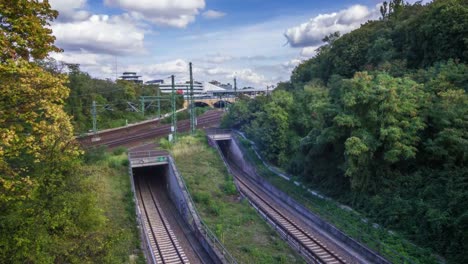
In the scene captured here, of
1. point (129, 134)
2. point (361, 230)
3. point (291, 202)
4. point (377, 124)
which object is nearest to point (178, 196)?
point (291, 202)

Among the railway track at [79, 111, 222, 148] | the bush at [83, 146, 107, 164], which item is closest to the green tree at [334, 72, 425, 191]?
the bush at [83, 146, 107, 164]

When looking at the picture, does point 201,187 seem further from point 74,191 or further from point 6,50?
point 6,50

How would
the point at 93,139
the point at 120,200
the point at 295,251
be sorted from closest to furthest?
the point at 295,251 < the point at 120,200 < the point at 93,139

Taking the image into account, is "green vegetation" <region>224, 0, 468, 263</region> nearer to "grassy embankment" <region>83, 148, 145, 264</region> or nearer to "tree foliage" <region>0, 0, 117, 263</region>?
"grassy embankment" <region>83, 148, 145, 264</region>

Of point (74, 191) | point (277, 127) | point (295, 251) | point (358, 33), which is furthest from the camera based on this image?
point (358, 33)

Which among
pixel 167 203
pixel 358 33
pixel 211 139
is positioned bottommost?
pixel 167 203

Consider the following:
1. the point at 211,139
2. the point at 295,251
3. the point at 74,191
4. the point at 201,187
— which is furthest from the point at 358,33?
the point at 74,191
